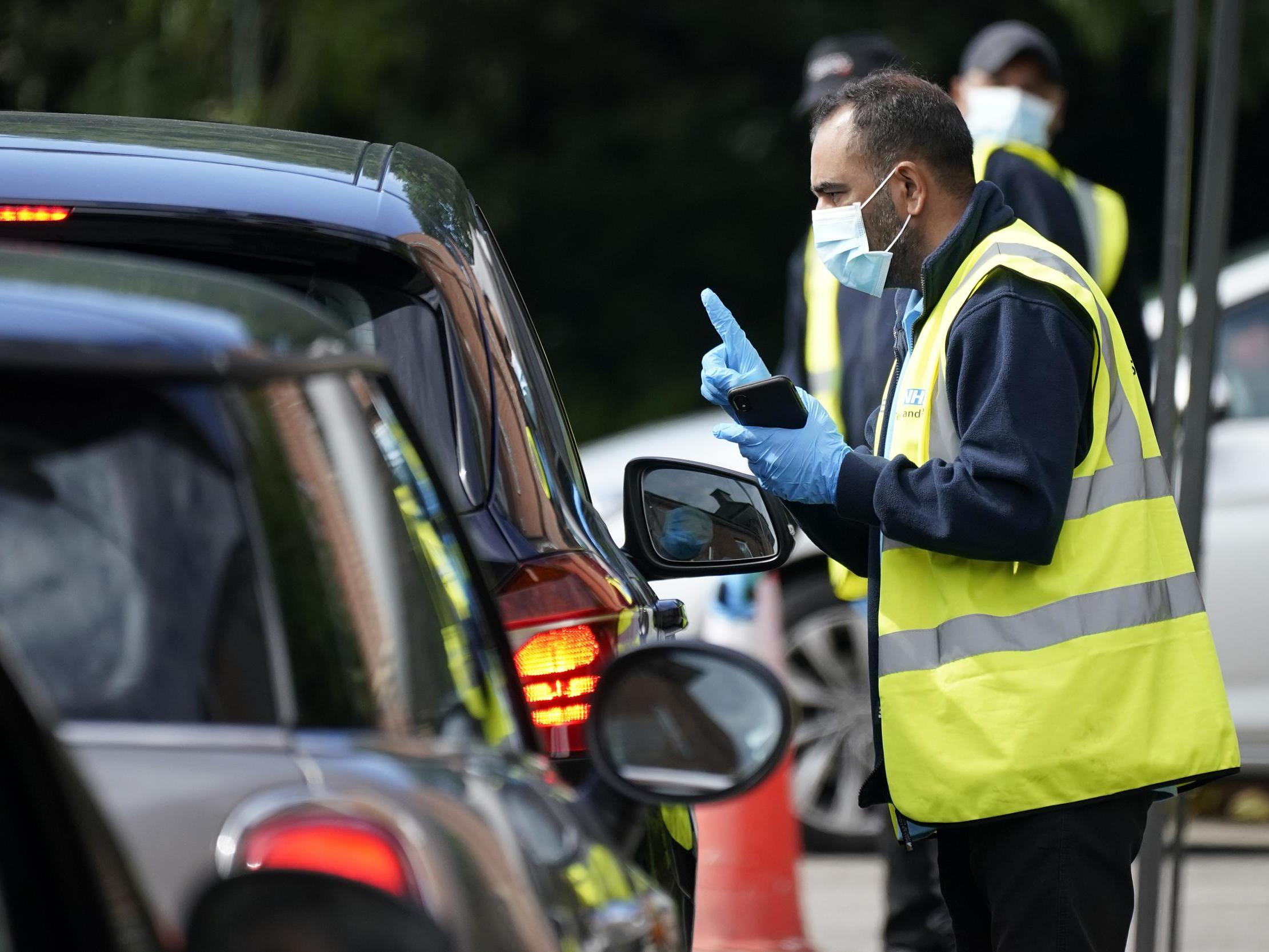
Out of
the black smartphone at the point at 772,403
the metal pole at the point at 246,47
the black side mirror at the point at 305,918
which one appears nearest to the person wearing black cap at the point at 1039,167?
the black smartphone at the point at 772,403

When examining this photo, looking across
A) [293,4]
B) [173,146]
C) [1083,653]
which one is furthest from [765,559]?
[293,4]

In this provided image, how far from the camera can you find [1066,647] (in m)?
2.71

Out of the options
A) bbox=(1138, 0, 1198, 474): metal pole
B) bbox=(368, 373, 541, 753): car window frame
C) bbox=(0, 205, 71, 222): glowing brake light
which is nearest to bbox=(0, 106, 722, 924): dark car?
bbox=(0, 205, 71, 222): glowing brake light

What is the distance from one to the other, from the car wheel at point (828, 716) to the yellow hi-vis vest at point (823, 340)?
1.60 metres

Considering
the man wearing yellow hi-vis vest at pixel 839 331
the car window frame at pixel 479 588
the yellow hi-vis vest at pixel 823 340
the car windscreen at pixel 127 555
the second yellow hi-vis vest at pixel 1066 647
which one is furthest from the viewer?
the yellow hi-vis vest at pixel 823 340

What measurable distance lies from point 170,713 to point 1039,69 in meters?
4.13

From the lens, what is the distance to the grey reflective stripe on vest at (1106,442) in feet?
9.00

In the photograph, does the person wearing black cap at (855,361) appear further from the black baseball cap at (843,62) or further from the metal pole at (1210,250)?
the metal pole at (1210,250)

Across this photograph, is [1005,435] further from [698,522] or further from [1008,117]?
[1008,117]

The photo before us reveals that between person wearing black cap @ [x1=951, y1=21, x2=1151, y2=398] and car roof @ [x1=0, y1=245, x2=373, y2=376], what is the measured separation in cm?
265

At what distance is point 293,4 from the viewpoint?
9.74m

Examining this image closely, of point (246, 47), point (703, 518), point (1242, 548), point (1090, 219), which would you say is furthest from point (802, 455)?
point (246, 47)

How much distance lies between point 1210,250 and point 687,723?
2.37m

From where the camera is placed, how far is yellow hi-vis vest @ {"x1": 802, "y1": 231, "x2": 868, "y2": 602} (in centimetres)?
481
